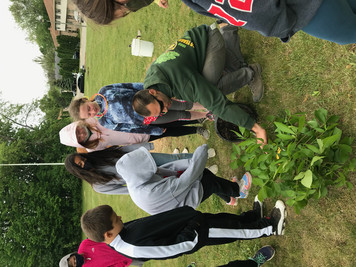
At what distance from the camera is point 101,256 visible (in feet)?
Answer: 11.3

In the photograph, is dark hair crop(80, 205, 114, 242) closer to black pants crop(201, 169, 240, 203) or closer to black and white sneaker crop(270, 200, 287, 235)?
black pants crop(201, 169, 240, 203)

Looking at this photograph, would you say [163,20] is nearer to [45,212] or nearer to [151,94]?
[151,94]

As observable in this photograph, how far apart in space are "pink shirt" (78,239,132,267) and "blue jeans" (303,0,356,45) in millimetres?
3327

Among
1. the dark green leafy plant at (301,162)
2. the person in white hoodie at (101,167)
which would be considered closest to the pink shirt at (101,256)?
the person in white hoodie at (101,167)

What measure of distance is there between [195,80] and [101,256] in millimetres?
2839

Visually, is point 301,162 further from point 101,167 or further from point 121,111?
point 101,167

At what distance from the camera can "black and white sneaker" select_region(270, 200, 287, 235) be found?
2786mm

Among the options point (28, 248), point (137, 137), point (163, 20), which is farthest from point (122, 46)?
point (28, 248)

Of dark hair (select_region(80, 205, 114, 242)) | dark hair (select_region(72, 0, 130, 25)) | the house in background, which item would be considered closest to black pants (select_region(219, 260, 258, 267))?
dark hair (select_region(80, 205, 114, 242))

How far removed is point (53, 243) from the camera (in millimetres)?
12250

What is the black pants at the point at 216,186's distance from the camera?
9.76 ft

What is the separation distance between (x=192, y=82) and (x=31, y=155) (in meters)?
16.7

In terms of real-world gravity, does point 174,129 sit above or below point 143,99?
below

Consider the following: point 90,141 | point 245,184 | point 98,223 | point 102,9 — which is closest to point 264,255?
point 245,184
